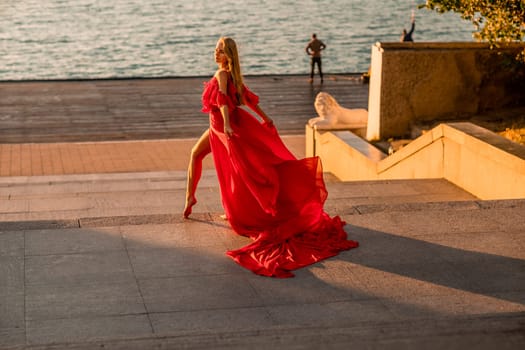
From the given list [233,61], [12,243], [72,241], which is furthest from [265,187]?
[12,243]

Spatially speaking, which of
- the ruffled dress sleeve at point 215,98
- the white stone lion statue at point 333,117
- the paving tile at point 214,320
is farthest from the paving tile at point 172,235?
the white stone lion statue at point 333,117

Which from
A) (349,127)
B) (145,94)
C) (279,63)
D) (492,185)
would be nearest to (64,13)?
(279,63)

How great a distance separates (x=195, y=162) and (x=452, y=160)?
3.96 m

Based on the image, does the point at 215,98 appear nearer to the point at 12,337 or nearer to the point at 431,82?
the point at 12,337

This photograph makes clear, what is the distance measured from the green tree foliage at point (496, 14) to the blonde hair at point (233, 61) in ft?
19.2

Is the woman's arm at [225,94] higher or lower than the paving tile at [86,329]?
higher

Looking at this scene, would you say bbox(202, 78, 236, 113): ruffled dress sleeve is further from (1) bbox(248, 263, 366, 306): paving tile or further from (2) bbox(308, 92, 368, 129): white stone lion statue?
(2) bbox(308, 92, 368, 129): white stone lion statue

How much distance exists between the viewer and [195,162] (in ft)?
29.1

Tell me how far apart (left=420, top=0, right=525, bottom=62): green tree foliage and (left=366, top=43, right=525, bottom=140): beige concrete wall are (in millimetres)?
2101

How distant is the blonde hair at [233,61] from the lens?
26.4ft

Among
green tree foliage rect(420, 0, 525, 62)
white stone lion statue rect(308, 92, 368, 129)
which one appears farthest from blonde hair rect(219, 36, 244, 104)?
white stone lion statue rect(308, 92, 368, 129)

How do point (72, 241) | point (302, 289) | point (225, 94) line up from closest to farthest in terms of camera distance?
point (302, 289)
point (72, 241)
point (225, 94)

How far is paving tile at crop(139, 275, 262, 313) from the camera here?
21.7 feet

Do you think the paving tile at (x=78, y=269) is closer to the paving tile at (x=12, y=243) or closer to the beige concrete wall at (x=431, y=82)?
the paving tile at (x=12, y=243)
